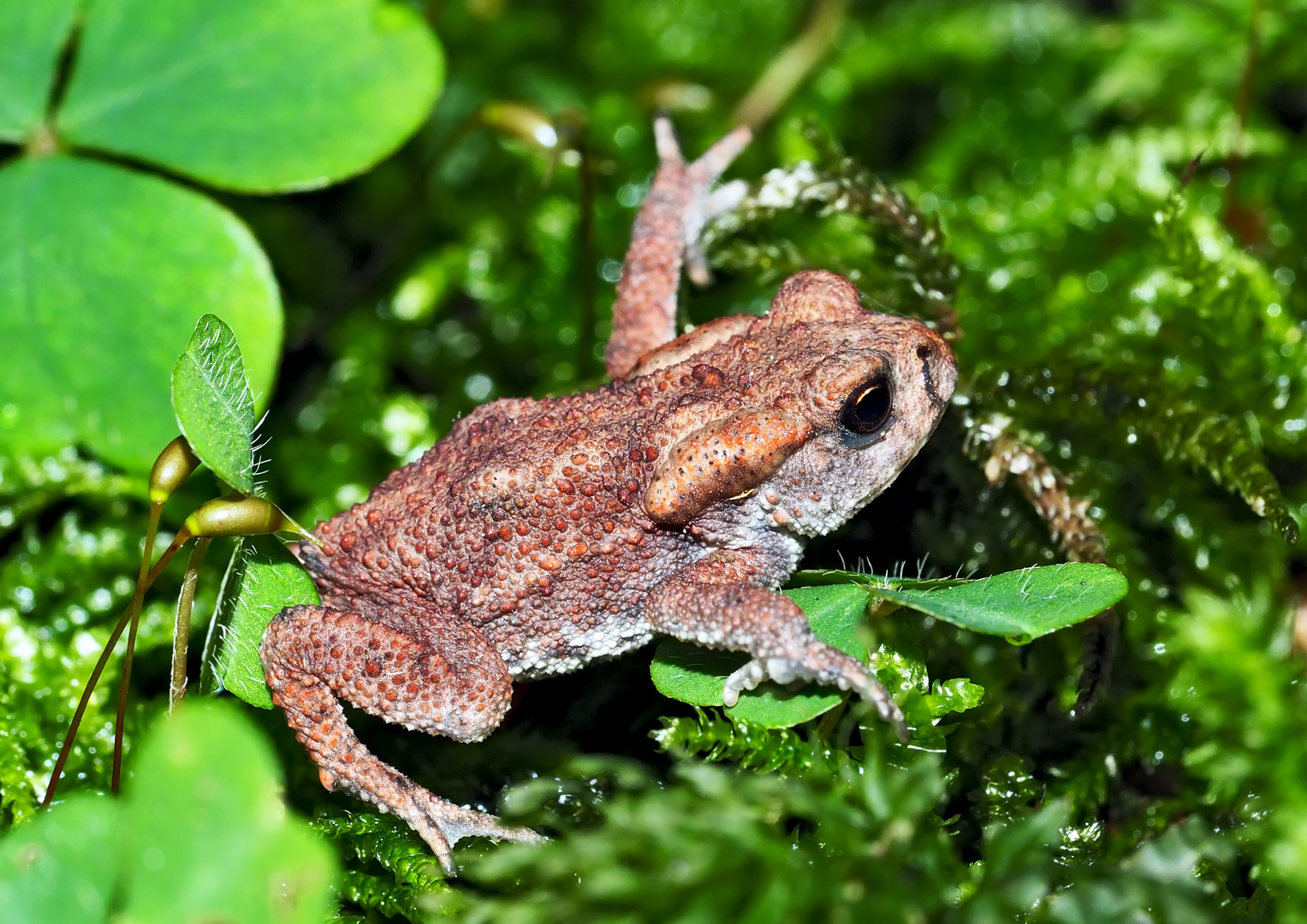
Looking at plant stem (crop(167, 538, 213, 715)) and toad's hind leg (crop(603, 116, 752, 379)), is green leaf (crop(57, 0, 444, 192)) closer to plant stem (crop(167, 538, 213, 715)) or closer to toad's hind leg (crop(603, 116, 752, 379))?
toad's hind leg (crop(603, 116, 752, 379))

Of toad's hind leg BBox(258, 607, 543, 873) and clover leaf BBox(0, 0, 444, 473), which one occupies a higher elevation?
clover leaf BBox(0, 0, 444, 473)

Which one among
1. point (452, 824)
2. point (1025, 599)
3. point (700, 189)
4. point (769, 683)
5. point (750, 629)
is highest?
point (700, 189)

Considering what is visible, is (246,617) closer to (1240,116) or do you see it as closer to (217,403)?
(217,403)

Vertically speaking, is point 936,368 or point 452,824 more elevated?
point 936,368

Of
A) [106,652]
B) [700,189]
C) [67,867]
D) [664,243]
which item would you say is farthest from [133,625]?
[700,189]

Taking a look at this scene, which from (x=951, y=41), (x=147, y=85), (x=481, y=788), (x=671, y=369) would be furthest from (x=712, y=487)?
(x=951, y=41)

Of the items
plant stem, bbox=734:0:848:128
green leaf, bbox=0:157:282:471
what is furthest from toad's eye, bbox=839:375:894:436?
plant stem, bbox=734:0:848:128
